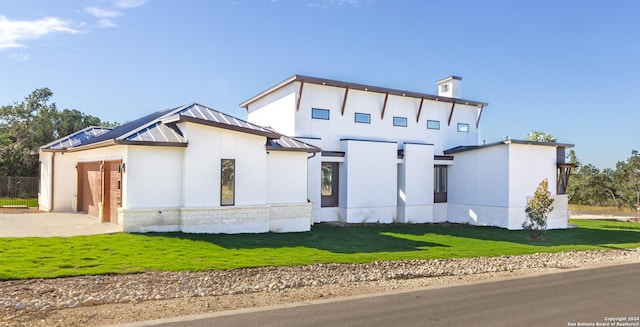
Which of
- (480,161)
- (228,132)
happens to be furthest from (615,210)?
(228,132)

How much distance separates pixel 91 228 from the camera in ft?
54.0

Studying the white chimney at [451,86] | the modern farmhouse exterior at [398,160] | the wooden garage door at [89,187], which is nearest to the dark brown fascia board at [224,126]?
the wooden garage door at [89,187]

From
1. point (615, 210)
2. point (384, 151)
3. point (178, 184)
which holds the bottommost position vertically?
point (615, 210)

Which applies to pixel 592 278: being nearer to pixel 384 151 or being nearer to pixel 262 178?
pixel 262 178

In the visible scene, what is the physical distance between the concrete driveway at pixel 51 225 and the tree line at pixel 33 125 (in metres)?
17.8

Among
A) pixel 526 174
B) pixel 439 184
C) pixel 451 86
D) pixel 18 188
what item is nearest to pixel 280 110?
pixel 439 184

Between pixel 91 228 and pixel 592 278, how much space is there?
1728 cm

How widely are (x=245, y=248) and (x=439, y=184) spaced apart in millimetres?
17893

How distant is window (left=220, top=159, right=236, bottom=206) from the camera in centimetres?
1764

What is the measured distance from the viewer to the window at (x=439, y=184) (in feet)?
94.5

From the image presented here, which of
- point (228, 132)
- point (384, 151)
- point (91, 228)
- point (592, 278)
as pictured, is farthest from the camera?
point (384, 151)

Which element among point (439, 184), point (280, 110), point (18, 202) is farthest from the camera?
point (439, 184)

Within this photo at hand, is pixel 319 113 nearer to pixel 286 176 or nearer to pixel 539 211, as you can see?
pixel 286 176

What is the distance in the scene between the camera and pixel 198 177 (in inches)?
671
